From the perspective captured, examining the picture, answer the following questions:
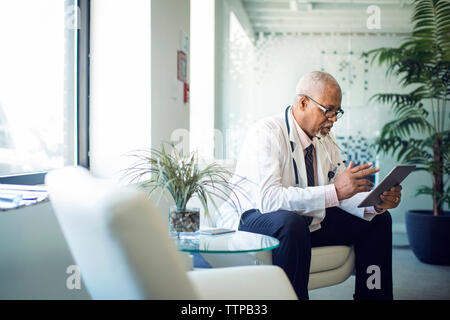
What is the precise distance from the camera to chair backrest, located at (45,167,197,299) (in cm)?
79

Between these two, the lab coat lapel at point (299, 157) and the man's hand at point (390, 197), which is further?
the lab coat lapel at point (299, 157)

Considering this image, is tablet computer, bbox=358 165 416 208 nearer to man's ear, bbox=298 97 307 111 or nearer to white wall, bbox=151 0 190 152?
man's ear, bbox=298 97 307 111

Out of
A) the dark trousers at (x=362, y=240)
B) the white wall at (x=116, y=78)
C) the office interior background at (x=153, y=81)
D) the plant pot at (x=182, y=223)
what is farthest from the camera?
the white wall at (x=116, y=78)

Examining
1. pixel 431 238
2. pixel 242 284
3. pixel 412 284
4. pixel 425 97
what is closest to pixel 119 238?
pixel 242 284

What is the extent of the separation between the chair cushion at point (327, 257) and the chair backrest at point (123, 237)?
1.53 meters

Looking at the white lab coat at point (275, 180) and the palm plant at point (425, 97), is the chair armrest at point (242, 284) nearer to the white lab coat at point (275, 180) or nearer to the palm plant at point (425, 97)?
the white lab coat at point (275, 180)

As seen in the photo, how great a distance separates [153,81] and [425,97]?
94.0 inches

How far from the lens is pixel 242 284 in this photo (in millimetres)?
1229

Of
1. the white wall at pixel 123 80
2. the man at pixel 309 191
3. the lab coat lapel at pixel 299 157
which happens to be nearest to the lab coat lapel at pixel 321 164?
the man at pixel 309 191

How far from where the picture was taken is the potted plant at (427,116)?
13.3 feet

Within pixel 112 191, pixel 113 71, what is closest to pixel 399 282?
pixel 113 71

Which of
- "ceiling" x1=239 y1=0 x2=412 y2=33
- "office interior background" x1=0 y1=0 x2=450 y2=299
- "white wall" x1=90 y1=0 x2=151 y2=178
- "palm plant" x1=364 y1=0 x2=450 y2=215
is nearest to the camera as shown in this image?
"office interior background" x1=0 y1=0 x2=450 y2=299

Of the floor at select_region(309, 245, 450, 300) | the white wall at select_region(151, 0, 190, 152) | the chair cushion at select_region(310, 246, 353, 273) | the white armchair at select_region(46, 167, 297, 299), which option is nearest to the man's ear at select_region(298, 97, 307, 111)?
the chair cushion at select_region(310, 246, 353, 273)

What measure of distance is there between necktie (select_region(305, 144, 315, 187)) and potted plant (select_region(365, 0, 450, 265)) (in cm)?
193
